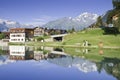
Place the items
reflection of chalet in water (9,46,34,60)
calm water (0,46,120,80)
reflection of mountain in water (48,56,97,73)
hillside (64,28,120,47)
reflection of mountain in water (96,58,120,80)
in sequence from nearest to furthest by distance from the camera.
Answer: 1. calm water (0,46,120,80)
2. reflection of mountain in water (96,58,120,80)
3. reflection of mountain in water (48,56,97,73)
4. reflection of chalet in water (9,46,34,60)
5. hillside (64,28,120,47)

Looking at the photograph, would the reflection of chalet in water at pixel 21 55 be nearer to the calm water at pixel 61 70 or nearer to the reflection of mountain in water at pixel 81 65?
the calm water at pixel 61 70

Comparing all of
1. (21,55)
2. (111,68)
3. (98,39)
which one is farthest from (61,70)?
(98,39)

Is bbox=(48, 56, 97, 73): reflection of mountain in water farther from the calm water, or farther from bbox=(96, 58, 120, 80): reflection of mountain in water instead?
bbox=(96, 58, 120, 80): reflection of mountain in water

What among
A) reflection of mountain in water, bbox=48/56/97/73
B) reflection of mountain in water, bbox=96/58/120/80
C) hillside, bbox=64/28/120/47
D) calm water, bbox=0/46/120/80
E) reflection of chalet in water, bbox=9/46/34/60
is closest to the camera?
calm water, bbox=0/46/120/80

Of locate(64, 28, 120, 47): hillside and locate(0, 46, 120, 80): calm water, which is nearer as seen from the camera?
locate(0, 46, 120, 80): calm water

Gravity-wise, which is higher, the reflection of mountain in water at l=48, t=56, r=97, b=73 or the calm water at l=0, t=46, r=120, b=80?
the calm water at l=0, t=46, r=120, b=80

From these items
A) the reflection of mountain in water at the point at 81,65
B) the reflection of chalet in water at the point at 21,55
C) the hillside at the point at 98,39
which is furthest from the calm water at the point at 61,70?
the hillside at the point at 98,39

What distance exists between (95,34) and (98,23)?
3263 centimetres

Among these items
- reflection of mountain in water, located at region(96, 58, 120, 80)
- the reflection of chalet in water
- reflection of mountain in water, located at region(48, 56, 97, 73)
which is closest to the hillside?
the reflection of chalet in water

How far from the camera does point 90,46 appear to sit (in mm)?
114562

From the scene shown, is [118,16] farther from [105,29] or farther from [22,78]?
[22,78]

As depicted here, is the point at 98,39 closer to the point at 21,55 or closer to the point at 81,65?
the point at 21,55

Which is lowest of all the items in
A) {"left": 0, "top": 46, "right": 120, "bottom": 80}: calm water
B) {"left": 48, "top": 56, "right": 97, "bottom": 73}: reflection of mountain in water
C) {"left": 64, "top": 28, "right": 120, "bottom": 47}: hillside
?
{"left": 48, "top": 56, "right": 97, "bottom": 73}: reflection of mountain in water

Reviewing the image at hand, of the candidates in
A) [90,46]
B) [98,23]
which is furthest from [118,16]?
[98,23]
